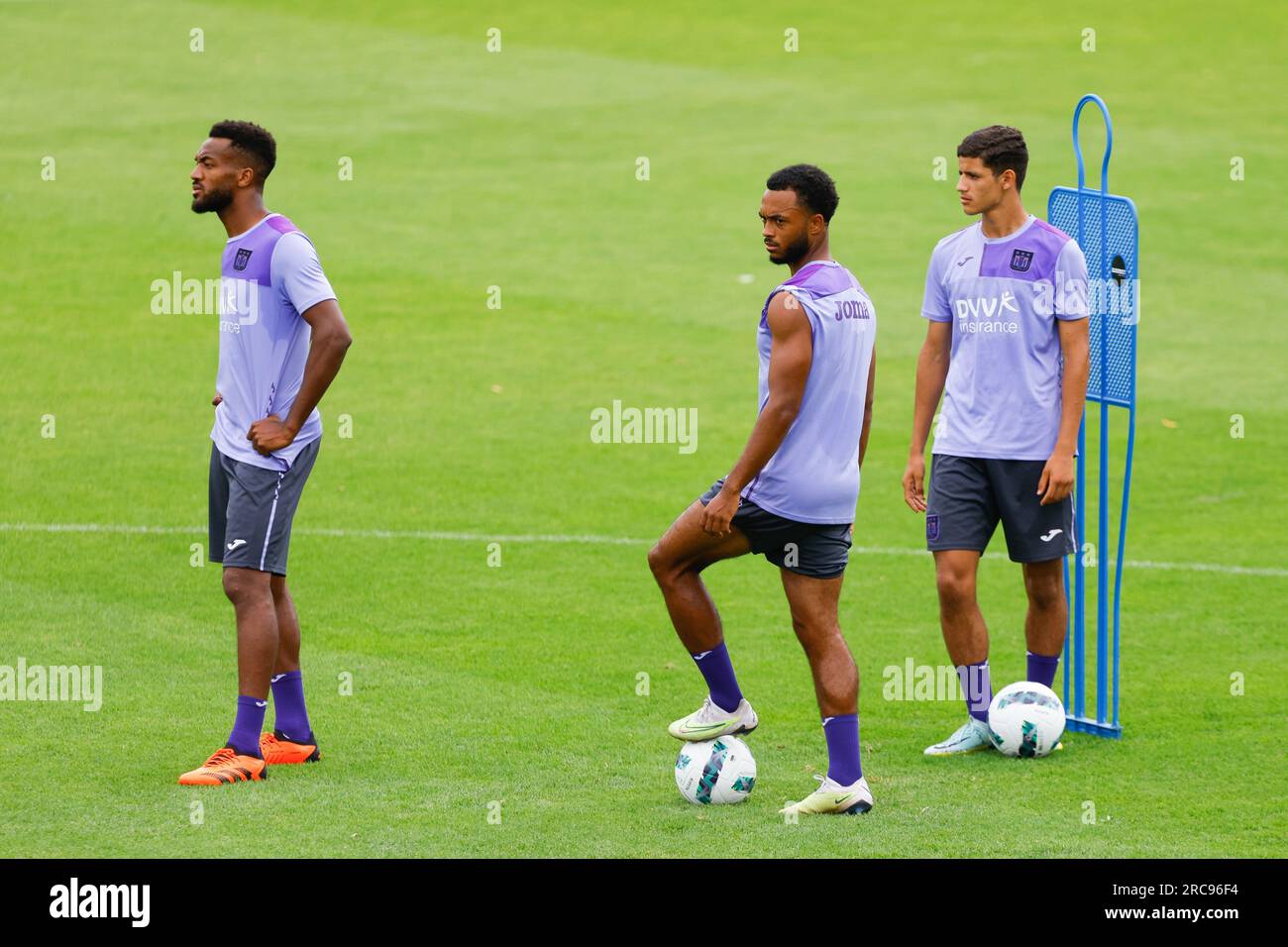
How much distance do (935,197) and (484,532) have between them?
11.1 metres

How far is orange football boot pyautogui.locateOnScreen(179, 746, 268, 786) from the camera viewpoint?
7.20 metres

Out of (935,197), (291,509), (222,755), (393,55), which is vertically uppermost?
(393,55)

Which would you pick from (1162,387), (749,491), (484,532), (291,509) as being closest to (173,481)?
(484,532)

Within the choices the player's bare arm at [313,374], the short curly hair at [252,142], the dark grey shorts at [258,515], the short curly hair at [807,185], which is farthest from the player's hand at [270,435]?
the short curly hair at [807,185]

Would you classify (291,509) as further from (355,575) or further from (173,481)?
(173,481)

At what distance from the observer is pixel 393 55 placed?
1075 inches

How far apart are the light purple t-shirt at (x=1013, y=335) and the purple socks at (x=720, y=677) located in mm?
1390

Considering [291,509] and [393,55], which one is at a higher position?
[393,55]

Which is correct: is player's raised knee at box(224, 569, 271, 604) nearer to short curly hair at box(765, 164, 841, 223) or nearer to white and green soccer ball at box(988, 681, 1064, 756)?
short curly hair at box(765, 164, 841, 223)

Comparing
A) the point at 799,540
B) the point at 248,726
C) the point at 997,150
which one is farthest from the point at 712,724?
the point at 997,150

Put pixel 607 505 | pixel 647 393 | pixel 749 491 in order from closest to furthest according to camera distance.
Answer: pixel 749 491, pixel 607 505, pixel 647 393

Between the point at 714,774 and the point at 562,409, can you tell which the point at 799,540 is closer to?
the point at 714,774

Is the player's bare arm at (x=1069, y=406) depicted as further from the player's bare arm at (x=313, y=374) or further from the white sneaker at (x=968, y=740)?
the player's bare arm at (x=313, y=374)

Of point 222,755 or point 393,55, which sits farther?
point 393,55
